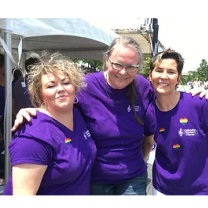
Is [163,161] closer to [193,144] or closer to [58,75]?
[193,144]

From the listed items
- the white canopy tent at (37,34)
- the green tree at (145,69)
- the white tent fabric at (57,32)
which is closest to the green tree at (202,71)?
the white tent fabric at (57,32)

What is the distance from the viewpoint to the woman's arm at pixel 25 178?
47.5 inches

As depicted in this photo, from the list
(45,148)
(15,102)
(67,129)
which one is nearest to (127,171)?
(67,129)

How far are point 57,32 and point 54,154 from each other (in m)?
2.52

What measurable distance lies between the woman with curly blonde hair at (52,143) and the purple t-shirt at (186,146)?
1.90 ft

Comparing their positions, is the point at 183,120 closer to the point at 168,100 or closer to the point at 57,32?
Answer: the point at 168,100

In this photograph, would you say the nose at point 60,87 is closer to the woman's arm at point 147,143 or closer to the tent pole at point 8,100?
the woman's arm at point 147,143

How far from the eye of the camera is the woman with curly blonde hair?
1.22 meters

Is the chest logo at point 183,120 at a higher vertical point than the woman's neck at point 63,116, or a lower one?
lower

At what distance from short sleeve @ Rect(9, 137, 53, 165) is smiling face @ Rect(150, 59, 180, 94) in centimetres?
93
